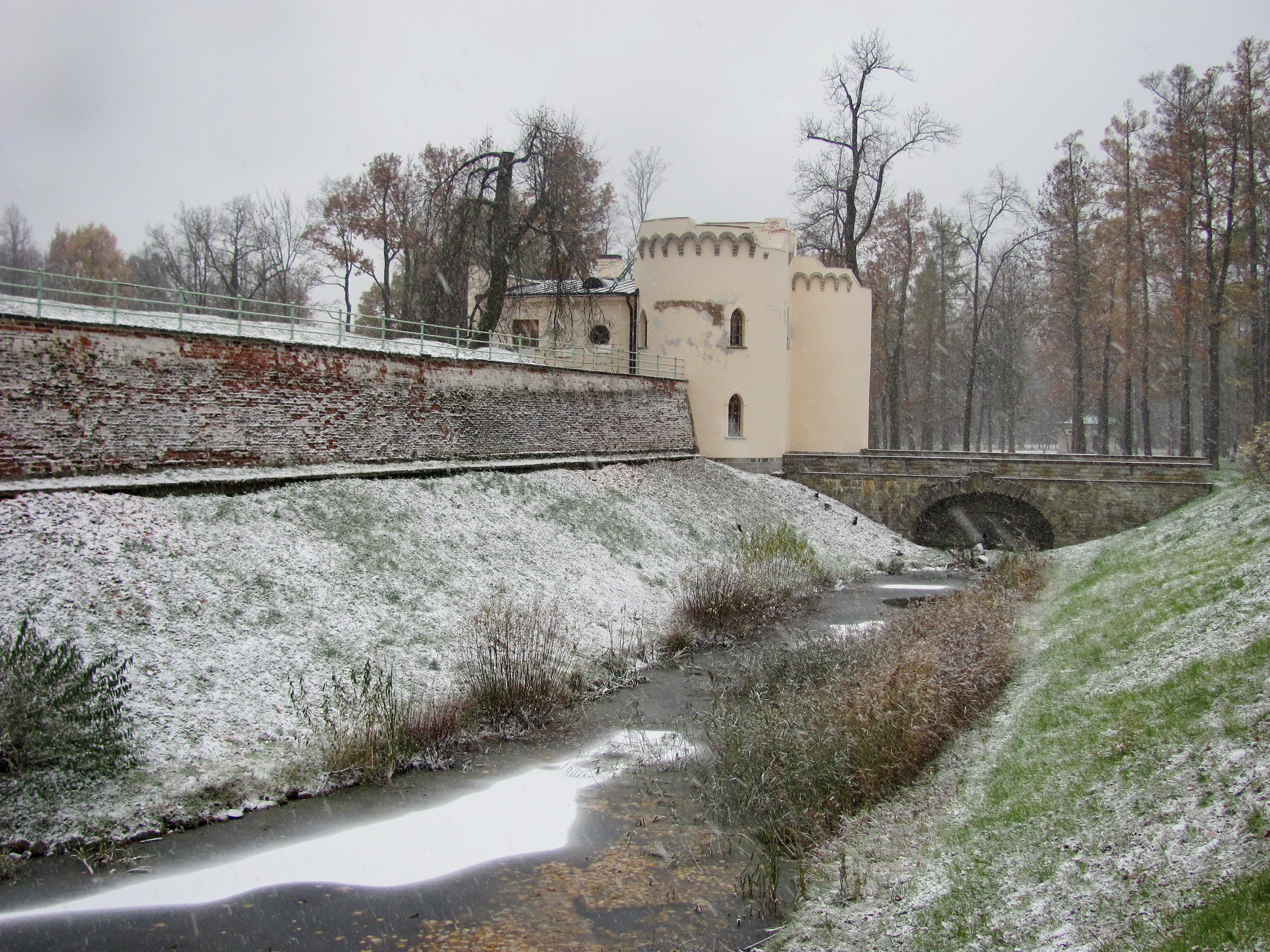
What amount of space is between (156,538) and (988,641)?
33.3ft

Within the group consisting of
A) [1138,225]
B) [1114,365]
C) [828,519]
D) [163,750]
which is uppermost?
[1138,225]

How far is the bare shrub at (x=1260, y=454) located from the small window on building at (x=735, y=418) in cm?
1306

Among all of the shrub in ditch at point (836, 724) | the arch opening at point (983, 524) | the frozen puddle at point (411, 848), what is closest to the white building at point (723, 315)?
the arch opening at point (983, 524)

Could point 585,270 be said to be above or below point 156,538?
above

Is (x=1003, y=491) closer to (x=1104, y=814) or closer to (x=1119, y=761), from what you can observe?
A: (x=1119, y=761)

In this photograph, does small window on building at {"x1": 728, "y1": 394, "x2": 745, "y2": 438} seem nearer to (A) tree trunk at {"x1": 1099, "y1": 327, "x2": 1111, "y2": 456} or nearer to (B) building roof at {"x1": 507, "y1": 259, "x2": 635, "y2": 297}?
(B) building roof at {"x1": 507, "y1": 259, "x2": 635, "y2": 297}

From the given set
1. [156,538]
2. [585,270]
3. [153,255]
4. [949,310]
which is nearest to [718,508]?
[585,270]

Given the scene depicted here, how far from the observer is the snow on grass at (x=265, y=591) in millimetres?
8773

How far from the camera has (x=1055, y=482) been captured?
2362 cm

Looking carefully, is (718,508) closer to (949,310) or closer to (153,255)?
(949,310)

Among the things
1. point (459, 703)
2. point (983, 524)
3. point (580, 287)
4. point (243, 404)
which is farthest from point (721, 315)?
point (459, 703)

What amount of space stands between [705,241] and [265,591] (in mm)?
18286

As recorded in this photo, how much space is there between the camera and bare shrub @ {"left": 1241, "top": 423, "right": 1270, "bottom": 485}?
15.4 m

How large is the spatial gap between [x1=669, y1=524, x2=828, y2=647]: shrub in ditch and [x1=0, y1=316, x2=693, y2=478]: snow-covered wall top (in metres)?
5.37
